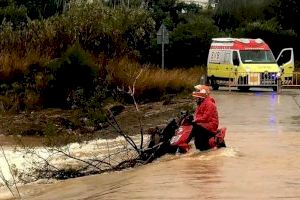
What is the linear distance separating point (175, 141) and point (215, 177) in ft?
7.80

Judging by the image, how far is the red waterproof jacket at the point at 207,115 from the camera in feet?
46.7

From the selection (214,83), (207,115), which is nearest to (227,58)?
(214,83)

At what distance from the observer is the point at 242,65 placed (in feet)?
110

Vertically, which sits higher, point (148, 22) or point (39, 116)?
point (148, 22)

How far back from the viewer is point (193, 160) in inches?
555

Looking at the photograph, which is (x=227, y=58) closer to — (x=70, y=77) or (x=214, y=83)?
(x=214, y=83)

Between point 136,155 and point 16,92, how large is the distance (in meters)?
13.1

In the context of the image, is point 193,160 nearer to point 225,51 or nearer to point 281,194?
point 281,194

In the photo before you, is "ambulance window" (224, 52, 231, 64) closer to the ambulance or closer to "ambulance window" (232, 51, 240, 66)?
the ambulance

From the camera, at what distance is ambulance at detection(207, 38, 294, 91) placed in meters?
32.8

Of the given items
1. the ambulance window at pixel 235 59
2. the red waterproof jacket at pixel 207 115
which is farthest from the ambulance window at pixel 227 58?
the red waterproof jacket at pixel 207 115

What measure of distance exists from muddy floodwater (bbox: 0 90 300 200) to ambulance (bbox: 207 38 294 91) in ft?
46.4

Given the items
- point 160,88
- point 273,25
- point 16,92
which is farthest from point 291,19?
point 16,92

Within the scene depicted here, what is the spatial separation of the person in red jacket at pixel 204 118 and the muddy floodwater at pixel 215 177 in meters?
0.33
